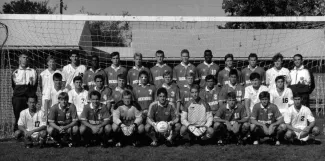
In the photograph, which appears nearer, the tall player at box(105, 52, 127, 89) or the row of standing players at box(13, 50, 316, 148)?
the row of standing players at box(13, 50, 316, 148)

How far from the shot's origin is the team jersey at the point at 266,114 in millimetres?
6613

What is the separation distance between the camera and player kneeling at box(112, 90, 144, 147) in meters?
6.50

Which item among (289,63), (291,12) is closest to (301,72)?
(289,63)

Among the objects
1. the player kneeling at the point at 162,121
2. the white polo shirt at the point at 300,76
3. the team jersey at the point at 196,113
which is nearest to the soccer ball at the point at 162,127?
the player kneeling at the point at 162,121

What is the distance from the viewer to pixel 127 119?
21.9ft

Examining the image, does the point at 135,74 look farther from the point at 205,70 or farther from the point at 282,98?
the point at 282,98

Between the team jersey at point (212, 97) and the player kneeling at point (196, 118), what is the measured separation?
1.34 ft

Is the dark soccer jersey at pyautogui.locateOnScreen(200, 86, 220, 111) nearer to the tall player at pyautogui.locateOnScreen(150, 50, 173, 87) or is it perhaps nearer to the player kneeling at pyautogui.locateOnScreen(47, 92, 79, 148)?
the tall player at pyautogui.locateOnScreen(150, 50, 173, 87)

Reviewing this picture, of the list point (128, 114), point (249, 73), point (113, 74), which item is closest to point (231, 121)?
point (249, 73)

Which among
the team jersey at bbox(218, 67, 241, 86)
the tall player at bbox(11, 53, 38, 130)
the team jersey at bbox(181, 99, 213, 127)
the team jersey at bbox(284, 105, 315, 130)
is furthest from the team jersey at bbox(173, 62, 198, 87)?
the tall player at bbox(11, 53, 38, 130)

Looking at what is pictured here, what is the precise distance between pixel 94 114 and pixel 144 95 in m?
0.97

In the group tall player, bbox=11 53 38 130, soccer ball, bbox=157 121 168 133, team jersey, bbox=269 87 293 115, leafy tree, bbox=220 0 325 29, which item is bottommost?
soccer ball, bbox=157 121 168 133

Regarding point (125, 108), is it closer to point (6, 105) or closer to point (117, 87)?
point (117, 87)

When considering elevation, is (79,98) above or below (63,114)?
above
